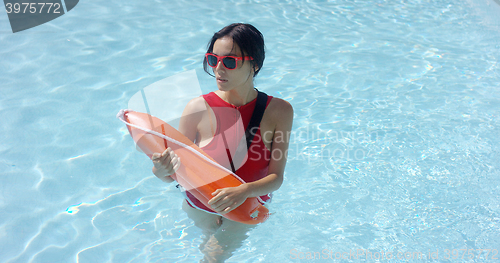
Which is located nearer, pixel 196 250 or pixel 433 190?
pixel 196 250

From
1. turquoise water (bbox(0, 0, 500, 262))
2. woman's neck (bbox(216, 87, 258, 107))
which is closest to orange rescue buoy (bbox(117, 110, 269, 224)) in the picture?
woman's neck (bbox(216, 87, 258, 107))

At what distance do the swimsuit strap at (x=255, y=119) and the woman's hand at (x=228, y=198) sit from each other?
32cm

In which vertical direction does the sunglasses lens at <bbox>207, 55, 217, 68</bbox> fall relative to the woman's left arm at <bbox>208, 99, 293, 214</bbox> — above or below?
above

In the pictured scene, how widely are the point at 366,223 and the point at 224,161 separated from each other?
1480 millimetres

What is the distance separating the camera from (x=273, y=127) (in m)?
2.16

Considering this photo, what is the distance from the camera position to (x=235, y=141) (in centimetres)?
212

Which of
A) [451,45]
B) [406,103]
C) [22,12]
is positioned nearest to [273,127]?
[406,103]

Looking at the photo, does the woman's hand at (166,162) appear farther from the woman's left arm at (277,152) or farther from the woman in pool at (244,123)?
the woman's left arm at (277,152)

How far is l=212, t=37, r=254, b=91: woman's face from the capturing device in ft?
6.16

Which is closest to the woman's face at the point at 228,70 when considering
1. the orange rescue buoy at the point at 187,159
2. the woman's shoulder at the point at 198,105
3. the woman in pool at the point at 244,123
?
the woman in pool at the point at 244,123

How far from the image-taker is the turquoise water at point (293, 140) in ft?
9.23

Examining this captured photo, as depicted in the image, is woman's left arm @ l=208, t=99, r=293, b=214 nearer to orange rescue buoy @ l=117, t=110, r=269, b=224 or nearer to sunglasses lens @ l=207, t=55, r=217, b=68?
orange rescue buoy @ l=117, t=110, r=269, b=224

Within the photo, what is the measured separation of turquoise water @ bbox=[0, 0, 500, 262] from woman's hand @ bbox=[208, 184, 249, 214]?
3.19 ft

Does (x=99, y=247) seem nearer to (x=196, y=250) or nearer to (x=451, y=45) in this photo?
(x=196, y=250)
